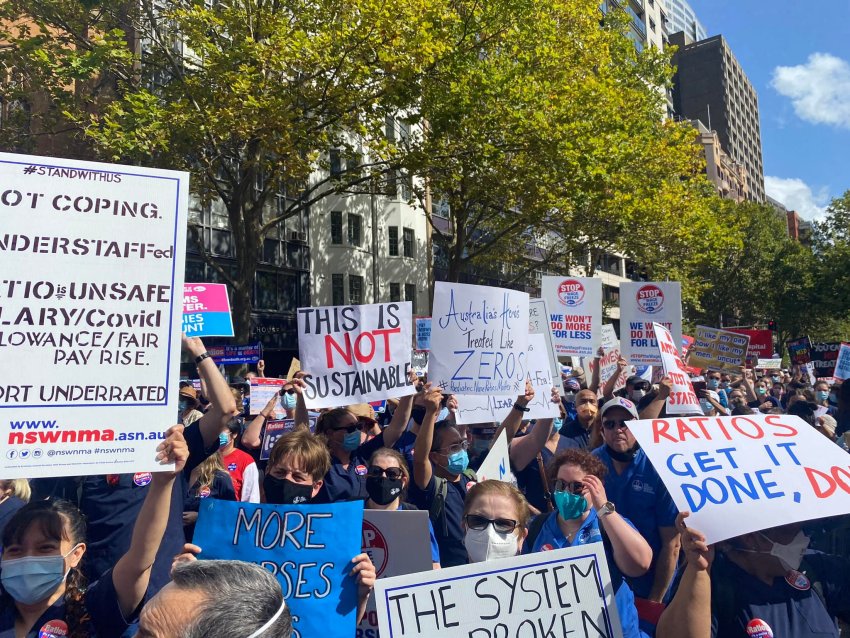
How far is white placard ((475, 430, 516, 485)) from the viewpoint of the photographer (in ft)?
14.1

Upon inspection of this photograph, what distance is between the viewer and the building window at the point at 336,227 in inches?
1138

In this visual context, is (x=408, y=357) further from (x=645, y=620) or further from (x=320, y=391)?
(x=645, y=620)

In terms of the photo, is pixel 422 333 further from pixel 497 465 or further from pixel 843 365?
pixel 497 465

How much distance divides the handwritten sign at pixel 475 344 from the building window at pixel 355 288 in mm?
23657

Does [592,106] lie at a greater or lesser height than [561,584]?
greater

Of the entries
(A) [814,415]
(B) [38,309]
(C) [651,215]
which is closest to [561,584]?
(B) [38,309]

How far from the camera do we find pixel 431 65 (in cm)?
1469

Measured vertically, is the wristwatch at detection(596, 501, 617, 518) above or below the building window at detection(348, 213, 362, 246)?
below

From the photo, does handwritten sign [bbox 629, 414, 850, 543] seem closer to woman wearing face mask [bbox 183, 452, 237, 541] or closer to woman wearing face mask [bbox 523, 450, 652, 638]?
woman wearing face mask [bbox 523, 450, 652, 638]

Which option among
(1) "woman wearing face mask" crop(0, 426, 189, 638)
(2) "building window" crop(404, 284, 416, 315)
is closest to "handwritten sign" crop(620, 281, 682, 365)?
(1) "woman wearing face mask" crop(0, 426, 189, 638)

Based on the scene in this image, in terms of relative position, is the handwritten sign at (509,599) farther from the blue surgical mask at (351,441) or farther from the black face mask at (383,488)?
the blue surgical mask at (351,441)

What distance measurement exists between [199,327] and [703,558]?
19.9 ft

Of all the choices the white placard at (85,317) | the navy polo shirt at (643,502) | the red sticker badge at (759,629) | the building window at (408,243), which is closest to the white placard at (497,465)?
the navy polo shirt at (643,502)

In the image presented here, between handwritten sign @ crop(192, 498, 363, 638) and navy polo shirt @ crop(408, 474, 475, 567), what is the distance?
0.94 m
